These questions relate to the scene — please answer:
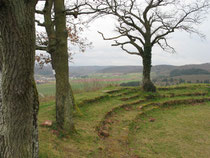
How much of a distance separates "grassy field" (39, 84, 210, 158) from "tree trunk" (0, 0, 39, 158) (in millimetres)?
1168

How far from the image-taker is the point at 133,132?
263 inches

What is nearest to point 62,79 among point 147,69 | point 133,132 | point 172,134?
point 133,132

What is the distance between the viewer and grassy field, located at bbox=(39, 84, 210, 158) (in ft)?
14.4

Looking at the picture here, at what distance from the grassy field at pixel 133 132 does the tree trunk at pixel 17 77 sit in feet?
3.83

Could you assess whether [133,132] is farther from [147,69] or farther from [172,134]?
[147,69]

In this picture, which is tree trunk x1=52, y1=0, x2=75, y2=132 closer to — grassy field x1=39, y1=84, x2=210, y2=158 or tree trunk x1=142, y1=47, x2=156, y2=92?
grassy field x1=39, y1=84, x2=210, y2=158

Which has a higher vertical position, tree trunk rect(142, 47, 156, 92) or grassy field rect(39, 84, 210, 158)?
tree trunk rect(142, 47, 156, 92)

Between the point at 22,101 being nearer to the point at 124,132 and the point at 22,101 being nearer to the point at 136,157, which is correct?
the point at 136,157

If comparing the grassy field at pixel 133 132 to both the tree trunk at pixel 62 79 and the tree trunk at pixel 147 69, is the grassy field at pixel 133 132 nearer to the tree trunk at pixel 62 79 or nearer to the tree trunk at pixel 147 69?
the tree trunk at pixel 62 79

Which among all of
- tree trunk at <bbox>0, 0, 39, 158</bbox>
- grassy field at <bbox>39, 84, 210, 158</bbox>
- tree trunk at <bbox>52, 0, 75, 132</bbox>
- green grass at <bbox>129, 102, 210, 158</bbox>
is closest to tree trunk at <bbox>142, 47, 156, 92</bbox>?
grassy field at <bbox>39, 84, 210, 158</bbox>

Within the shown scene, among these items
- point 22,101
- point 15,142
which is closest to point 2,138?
point 15,142

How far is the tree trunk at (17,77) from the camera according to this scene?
205 cm

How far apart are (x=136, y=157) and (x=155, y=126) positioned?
10.4 feet

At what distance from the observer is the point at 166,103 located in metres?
11.0
